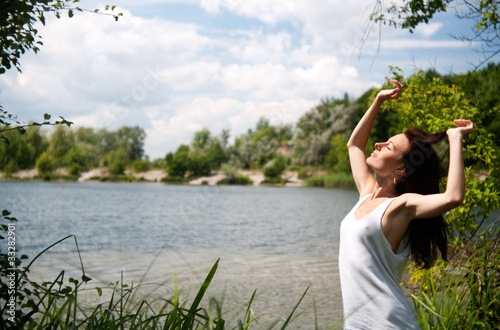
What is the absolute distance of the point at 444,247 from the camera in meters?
1.97

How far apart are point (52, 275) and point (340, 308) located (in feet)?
14.4

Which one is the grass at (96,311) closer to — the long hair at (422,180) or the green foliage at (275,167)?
the long hair at (422,180)

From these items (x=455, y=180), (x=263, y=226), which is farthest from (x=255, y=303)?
(x=263, y=226)

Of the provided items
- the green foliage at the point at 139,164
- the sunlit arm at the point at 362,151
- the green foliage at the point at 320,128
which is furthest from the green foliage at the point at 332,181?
the sunlit arm at the point at 362,151

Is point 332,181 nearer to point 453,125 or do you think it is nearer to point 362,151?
point 453,125

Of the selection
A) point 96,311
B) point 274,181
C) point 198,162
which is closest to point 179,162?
point 198,162

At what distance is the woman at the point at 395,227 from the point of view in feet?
5.46

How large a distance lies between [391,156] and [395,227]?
0.31 m

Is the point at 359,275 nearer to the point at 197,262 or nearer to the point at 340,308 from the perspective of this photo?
the point at 340,308

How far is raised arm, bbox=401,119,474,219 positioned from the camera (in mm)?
1560

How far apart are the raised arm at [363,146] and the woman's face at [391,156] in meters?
0.24

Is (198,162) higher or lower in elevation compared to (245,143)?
lower

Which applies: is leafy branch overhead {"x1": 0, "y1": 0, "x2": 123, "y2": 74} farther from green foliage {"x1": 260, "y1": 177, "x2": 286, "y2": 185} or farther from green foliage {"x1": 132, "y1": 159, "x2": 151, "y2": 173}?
green foliage {"x1": 260, "y1": 177, "x2": 286, "y2": 185}

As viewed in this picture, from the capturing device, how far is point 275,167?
47.3 meters
